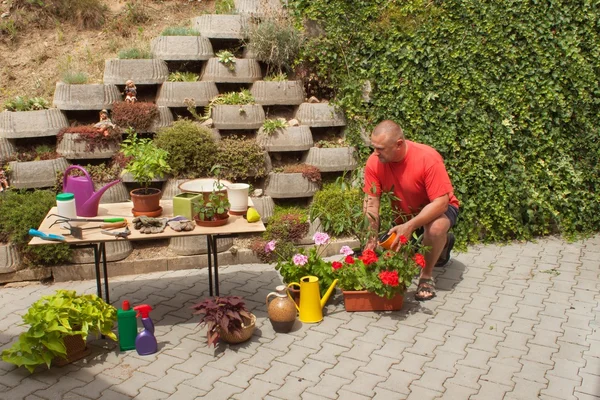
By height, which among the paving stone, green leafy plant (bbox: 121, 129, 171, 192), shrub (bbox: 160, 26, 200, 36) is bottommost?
the paving stone

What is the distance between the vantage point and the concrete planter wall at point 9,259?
6059 mm

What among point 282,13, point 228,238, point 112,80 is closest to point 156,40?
point 112,80

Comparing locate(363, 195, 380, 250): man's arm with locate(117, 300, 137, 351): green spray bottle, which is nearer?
locate(117, 300, 137, 351): green spray bottle

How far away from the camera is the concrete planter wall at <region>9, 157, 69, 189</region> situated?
6.59 meters

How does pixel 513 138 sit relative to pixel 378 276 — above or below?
above

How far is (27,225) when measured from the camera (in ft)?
19.9

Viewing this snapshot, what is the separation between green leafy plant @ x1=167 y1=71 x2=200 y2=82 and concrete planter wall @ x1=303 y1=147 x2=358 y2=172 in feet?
5.32

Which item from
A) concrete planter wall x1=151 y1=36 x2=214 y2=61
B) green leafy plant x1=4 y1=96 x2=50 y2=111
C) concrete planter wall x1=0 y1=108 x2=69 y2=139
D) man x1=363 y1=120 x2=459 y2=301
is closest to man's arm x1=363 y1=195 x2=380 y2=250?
man x1=363 y1=120 x2=459 y2=301

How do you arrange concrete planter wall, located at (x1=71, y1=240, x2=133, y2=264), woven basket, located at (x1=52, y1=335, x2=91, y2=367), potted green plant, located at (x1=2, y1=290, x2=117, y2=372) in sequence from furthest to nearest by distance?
concrete planter wall, located at (x1=71, y1=240, x2=133, y2=264)
woven basket, located at (x1=52, y1=335, x2=91, y2=367)
potted green plant, located at (x1=2, y1=290, x2=117, y2=372)

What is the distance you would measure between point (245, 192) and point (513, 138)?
362 cm

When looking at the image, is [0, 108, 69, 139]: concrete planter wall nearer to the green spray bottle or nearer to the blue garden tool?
the blue garden tool

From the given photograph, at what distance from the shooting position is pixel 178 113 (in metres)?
7.46

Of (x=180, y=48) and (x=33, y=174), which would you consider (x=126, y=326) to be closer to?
(x=33, y=174)

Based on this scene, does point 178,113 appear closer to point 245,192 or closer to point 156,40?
point 156,40
